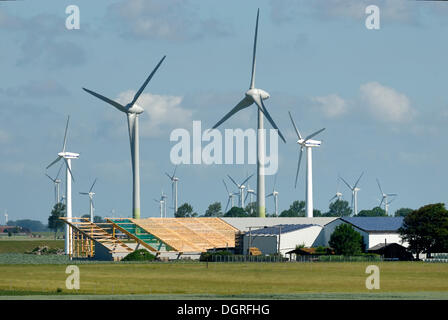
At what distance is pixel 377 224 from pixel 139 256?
46.2m

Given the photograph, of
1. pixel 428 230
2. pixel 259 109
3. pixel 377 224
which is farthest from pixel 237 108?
pixel 428 230

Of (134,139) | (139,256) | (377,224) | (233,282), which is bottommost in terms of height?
(233,282)

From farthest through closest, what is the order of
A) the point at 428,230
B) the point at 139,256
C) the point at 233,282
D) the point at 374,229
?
the point at 374,229, the point at 428,230, the point at 139,256, the point at 233,282

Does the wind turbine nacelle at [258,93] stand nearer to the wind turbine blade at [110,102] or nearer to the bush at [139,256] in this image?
the wind turbine blade at [110,102]

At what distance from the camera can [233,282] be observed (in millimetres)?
90875

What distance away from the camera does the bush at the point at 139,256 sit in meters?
152

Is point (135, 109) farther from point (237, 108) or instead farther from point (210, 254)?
point (210, 254)

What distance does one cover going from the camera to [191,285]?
85.9 meters

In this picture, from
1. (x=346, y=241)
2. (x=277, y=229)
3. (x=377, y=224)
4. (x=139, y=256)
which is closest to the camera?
(x=139, y=256)

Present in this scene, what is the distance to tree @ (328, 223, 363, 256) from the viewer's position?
156m

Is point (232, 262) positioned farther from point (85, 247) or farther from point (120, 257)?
point (85, 247)

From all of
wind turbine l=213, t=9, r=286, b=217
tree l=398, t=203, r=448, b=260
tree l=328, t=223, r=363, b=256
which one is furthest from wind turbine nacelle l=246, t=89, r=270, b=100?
tree l=398, t=203, r=448, b=260
